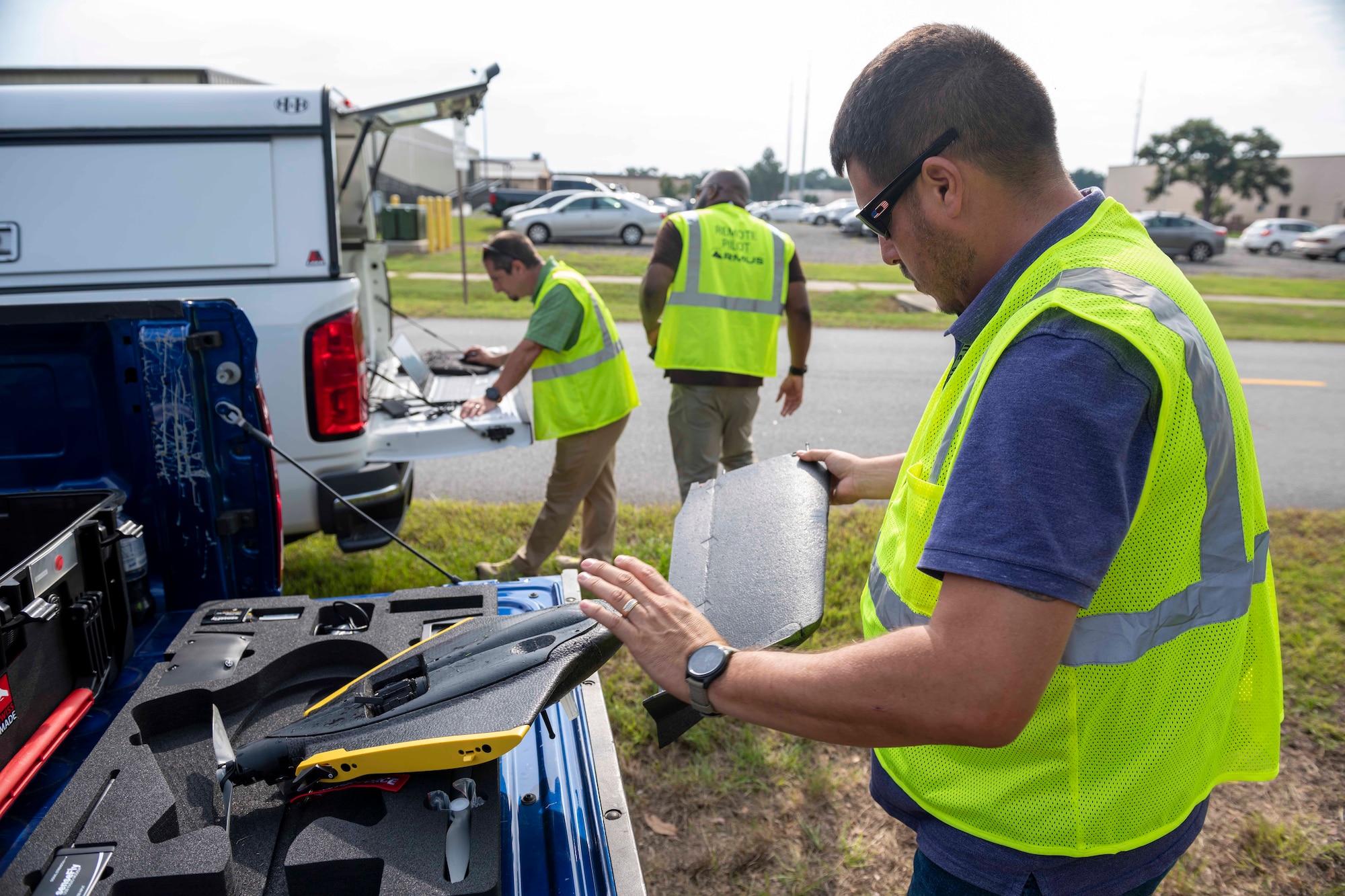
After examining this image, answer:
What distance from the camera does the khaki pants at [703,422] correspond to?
4832mm

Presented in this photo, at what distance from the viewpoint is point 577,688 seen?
7.59 feet

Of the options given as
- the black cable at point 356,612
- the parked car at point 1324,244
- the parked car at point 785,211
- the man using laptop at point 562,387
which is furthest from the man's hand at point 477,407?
the parked car at point 785,211

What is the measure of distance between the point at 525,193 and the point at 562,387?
1179 inches

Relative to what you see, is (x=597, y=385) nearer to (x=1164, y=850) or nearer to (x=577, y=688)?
(x=577, y=688)

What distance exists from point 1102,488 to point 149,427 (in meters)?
2.62

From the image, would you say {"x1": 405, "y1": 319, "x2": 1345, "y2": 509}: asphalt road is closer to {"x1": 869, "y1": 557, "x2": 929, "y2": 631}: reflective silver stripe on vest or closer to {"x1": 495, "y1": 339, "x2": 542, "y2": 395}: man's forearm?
{"x1": 495, "y1": 339, "x2": 542, "y2": 395}: man's forearm

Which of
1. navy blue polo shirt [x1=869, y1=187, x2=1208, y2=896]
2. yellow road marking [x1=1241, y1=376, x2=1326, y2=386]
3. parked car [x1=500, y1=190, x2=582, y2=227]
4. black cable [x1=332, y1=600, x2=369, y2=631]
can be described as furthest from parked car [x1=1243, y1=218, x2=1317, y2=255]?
navy blue polo shirt [x1=869, y1=187, x2=1208, y2=896]

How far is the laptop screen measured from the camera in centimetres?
526

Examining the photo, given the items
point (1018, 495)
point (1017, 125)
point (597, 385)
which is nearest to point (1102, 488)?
point (1018, 495)

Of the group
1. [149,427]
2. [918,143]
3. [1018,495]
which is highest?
[918,143]

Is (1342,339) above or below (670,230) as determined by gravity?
below

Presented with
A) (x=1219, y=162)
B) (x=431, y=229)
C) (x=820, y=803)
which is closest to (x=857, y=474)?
(x=820, y=803)

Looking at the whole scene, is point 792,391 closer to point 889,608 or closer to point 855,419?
point 855,419

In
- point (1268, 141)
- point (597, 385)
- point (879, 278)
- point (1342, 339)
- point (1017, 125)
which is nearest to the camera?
point (1017, 125)
